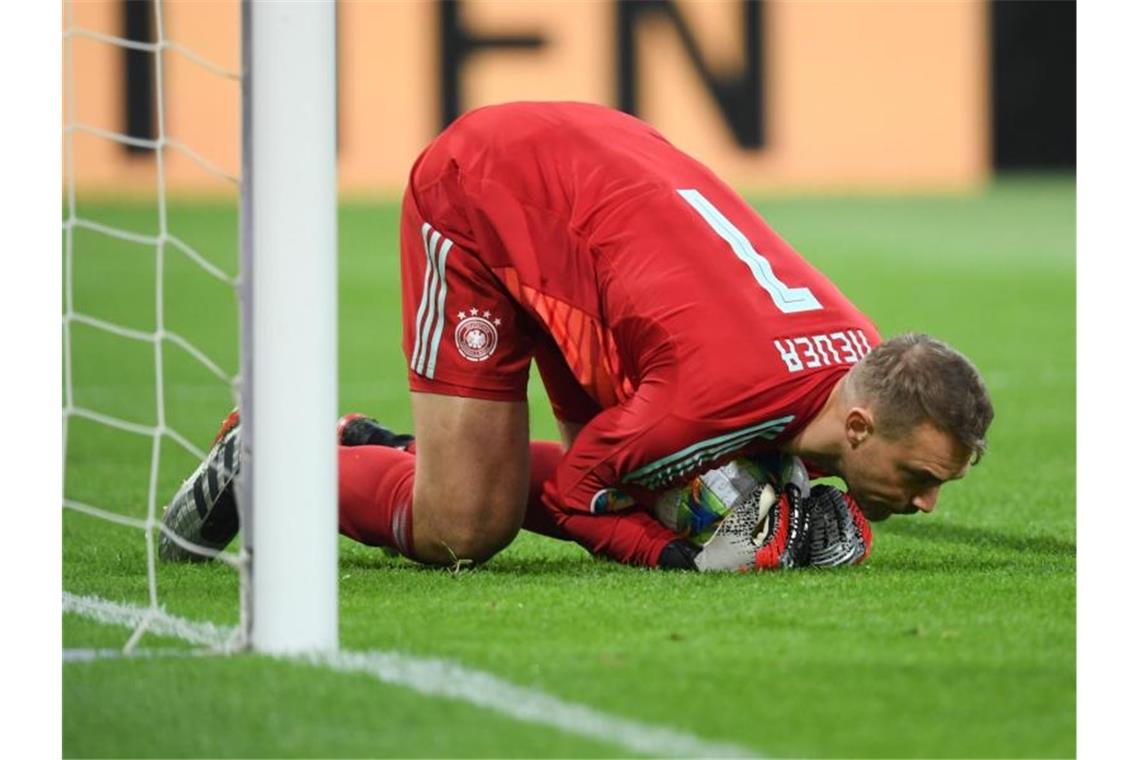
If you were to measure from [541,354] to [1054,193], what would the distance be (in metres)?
15.8

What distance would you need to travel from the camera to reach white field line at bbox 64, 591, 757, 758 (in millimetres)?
2842

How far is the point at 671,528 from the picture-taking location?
436 cm

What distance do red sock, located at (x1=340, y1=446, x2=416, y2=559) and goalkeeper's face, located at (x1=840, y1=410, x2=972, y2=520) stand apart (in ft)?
3.36

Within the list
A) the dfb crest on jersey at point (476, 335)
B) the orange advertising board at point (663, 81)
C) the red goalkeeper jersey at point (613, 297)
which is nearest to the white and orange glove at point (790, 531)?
the red goalkeeper jersey at point (613, 297)

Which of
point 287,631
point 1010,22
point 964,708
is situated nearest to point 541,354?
point 287,631

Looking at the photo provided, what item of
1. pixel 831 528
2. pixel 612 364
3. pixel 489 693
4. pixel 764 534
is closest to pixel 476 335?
pixel 612 364

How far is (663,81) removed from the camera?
1827 cm

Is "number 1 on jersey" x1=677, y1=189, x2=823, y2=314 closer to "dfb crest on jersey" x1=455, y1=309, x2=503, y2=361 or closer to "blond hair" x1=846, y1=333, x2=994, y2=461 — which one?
"blond hair" x1=846, y1=333, x2=994, y2=461

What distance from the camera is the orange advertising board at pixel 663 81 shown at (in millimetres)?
17672

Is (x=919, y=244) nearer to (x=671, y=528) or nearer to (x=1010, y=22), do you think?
(x=1010, y=22)

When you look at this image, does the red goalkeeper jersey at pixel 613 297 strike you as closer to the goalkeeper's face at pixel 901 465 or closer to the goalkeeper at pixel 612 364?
the goalkeeper at pixel 612 364

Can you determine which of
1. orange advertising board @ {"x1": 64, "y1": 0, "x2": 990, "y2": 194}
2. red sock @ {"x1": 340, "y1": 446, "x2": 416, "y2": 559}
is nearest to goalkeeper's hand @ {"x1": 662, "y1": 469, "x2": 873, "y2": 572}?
red sock @ {"x1": 340, "y1": 446, "x2": 416, "y2": 559}

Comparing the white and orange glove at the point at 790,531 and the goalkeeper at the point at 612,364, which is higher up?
the goalkeeper at the point at 612,364

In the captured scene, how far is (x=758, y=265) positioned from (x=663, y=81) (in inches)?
560
